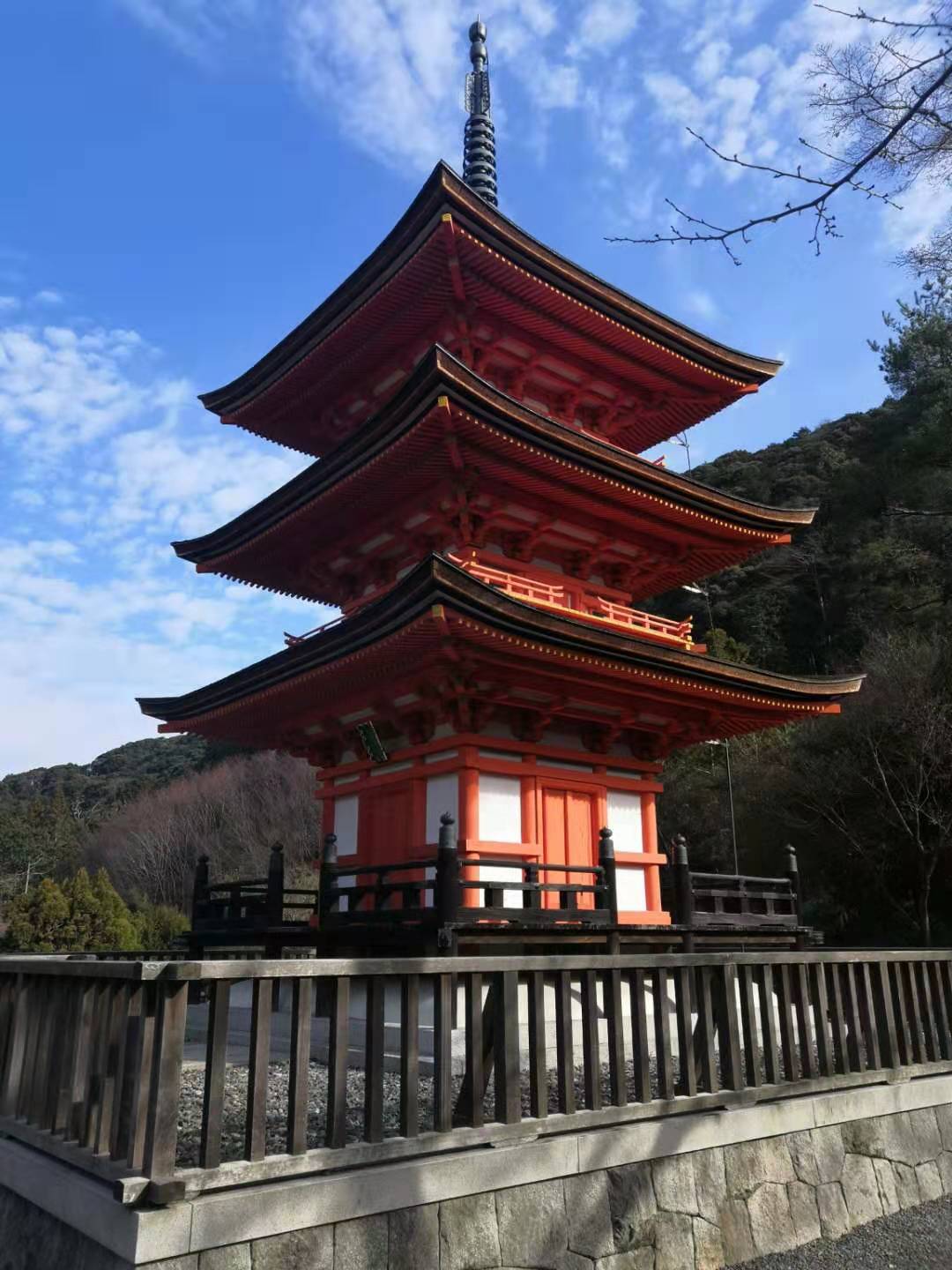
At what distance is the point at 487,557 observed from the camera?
12.7m

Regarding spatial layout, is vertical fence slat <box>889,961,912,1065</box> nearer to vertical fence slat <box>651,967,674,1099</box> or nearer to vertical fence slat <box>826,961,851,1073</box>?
vertical fence slat <box>826,961,851,1073</box>

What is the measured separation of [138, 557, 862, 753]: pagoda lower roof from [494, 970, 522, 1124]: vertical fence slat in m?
5.23

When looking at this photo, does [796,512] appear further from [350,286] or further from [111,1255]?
[111,1255]

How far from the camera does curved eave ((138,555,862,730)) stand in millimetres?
9812

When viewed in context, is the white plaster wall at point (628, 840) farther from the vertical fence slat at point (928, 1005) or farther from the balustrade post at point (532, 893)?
the vertical fence slat at point (928, 1005)

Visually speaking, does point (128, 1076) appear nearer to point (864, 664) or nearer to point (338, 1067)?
A: point (338, 1067)

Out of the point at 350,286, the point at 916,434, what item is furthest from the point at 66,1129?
the point at 916,434

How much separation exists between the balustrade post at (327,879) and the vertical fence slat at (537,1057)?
6.07 m

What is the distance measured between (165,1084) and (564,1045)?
2.09 m

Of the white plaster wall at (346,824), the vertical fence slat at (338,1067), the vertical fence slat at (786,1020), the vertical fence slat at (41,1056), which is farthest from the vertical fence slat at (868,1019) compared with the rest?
the white plaster wall at (346,824)

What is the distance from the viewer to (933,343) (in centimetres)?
3294

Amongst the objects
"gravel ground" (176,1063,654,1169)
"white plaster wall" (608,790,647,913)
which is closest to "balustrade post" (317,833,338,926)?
"gravel ground" (176,1063,654,1169)

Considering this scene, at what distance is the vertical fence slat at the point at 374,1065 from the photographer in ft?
14.0

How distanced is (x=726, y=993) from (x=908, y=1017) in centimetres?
245
